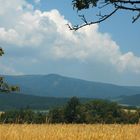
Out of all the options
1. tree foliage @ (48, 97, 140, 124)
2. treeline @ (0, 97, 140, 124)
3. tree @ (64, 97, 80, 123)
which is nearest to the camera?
treeline @ (0, 97, 140, 124)

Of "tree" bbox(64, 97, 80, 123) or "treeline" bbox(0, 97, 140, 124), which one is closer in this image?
"treeline" bbox(0, 97, 140, 124)

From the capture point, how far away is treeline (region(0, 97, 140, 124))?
59184mm

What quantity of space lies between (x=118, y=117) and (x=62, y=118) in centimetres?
1898

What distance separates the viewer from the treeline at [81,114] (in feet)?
194

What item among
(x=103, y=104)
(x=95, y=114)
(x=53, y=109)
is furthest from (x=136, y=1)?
(x=103, y=104)

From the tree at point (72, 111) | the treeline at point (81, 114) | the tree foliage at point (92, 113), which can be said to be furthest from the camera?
the tree at point (72, 111)

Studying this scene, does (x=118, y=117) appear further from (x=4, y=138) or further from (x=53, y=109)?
(x=4, y=138)

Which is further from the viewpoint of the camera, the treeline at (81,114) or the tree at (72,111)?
the tree at (72,111)

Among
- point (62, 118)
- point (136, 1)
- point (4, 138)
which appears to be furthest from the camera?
point (62, 118)

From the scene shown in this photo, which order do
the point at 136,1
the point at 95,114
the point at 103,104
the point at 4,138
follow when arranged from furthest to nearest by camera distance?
1. the point at 103,104
2. the point at 95,114
3. the point at 136,1
4. the point at 4,138

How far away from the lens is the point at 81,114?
63344 millimetres

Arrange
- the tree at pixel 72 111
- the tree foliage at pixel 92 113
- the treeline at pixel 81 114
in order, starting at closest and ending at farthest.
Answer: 1. the treeline at pixel 81 114
2. the tree foliage at pixel 92 113
3. the tree at pixel 72 111

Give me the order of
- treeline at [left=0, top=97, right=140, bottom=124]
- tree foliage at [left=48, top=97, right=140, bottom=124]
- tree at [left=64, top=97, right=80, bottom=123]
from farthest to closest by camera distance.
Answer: tree at [left=64, top=97, right=80, bottom=123]
tree foliage at [left=48, top=97, right=140, bottom=124]
treeline at [left=0, top=97, right=140, bottom=124]

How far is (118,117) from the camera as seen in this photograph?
77250 millimetres
